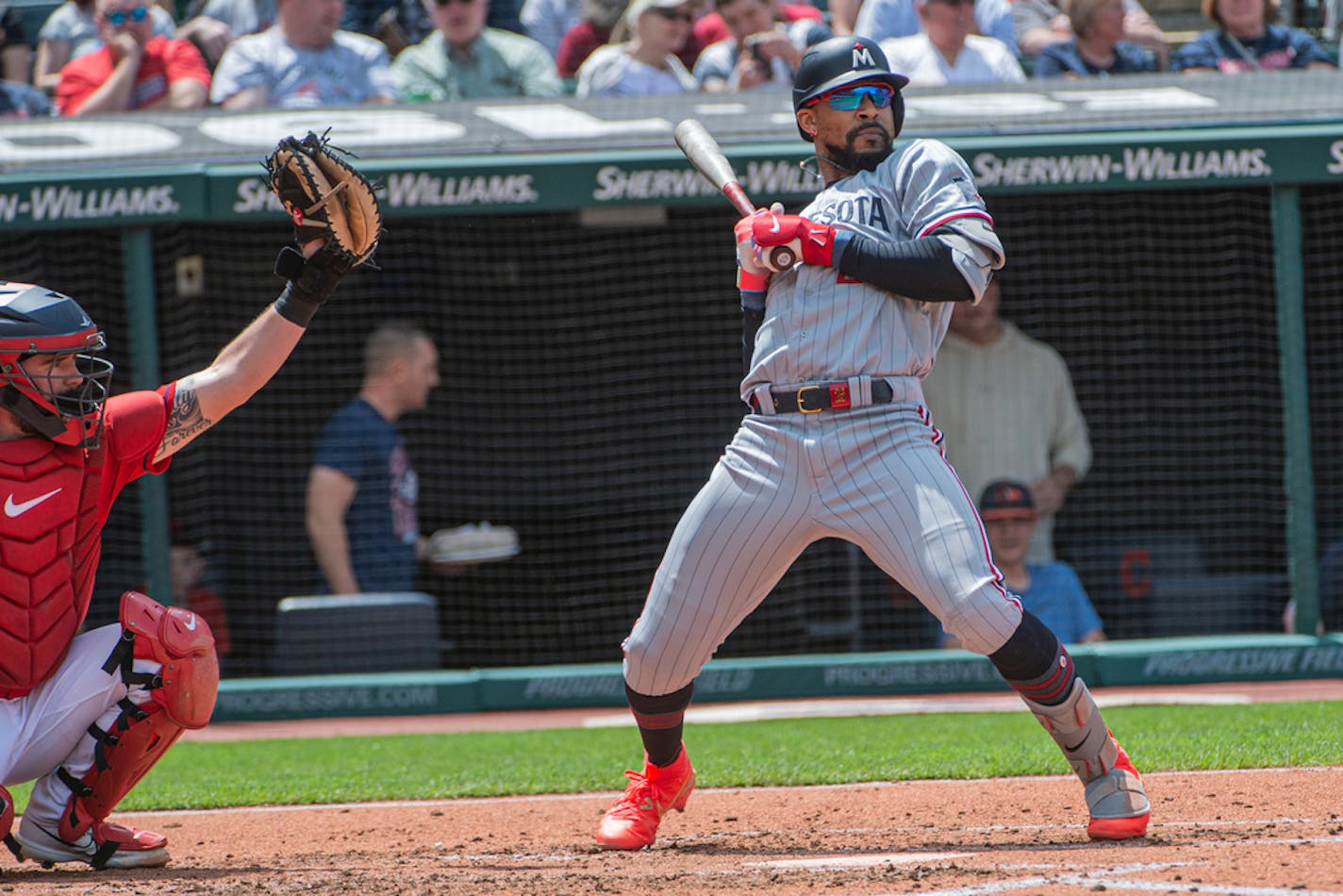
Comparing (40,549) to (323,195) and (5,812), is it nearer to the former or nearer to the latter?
(5,812)

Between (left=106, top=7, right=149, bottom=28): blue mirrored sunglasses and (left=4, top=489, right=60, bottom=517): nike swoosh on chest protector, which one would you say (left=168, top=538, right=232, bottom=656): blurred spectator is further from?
(left=4, top=489, right=60, bottom=517): nike swoosh on chest protector

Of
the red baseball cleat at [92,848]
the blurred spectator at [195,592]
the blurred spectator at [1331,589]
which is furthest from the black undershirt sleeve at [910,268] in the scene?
the blurred spectator at [195,592]

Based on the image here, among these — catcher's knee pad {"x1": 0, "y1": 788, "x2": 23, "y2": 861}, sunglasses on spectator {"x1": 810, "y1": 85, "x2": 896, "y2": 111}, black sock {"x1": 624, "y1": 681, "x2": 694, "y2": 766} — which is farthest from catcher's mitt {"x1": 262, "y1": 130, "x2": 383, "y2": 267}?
catcher's knee pad {"x1": 0, "y1": 788, "x2": 23, "y2": 861}

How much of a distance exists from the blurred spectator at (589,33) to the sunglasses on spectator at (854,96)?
17.1 feet

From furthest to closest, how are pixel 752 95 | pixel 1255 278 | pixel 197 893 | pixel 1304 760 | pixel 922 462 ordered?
pixel 1255 278 < pixel 752 95 < pixel 1304 760 < pixel 922 462 < pixel 197 893

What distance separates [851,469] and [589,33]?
226 inches

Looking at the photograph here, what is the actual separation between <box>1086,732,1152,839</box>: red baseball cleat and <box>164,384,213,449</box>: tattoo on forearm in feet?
6.45

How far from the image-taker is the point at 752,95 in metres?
6.85

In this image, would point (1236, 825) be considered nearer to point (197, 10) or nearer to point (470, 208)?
point (470, 208)

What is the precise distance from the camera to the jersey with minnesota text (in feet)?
10.4

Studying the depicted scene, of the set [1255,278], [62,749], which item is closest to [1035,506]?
[1255,278]

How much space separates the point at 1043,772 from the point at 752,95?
3555mm

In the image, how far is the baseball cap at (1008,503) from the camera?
20.0ft

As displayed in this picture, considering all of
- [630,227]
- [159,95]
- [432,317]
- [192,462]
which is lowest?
[192,462]
